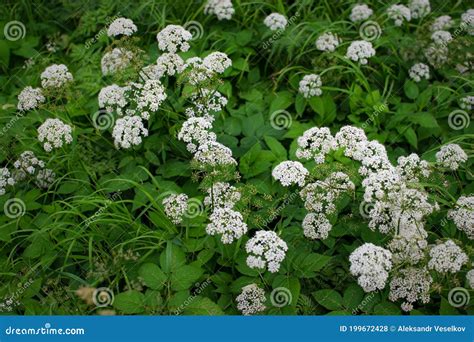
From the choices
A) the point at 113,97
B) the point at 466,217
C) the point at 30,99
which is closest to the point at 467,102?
the point at 466,217

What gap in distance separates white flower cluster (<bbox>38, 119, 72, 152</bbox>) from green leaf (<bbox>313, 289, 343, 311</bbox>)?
2347mm

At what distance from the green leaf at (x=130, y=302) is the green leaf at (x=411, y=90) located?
3.20m

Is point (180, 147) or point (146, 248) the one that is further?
point (180, 147)

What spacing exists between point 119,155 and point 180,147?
619 millimetres

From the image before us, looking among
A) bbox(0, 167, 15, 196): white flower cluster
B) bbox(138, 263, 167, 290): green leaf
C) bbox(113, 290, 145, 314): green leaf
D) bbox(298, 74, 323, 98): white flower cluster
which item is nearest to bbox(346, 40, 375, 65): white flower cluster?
bbox(298, 74, 323, 98): white flower cluster

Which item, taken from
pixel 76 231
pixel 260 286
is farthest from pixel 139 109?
pixel 260 286

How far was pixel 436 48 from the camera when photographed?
237 inches

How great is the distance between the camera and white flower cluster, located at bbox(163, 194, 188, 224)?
4648mm

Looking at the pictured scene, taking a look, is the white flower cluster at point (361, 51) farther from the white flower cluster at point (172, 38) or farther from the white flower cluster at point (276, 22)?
the white flower cluster at point (172, 38)

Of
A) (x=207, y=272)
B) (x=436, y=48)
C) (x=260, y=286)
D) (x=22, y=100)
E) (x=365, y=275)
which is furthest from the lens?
(x=436, y=48)

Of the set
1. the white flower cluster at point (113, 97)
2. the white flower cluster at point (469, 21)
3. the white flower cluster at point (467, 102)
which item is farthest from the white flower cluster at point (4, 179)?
the white flower cluster at point (469, 21)

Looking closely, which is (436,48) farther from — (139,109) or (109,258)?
(109,258)

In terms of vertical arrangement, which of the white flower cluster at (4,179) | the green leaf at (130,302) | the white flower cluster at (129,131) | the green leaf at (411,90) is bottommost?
the white flower cluster at (4,179)

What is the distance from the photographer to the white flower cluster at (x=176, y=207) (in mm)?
4648
